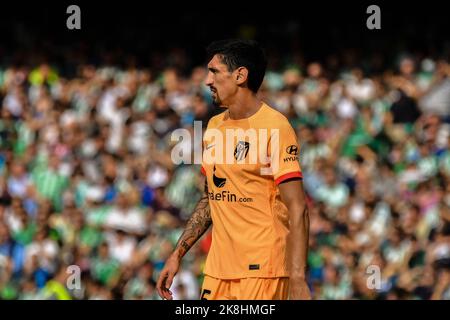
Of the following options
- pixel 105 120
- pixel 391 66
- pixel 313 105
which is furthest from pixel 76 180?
pixel 391 66

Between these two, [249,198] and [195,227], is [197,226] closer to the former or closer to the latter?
[195,227]

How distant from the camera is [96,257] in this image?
1197cm

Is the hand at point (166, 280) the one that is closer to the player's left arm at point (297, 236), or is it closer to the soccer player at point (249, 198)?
the soccer player at point (249, 198)

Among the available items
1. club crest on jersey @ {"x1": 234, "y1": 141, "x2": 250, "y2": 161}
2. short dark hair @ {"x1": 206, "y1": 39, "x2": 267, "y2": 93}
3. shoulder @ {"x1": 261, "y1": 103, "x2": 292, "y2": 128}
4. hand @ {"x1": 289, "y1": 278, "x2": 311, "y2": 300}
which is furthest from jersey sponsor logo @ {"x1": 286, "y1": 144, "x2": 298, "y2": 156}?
hand @ {"x1": 289, "y1": 278, "x2": 311, "y2": 300}

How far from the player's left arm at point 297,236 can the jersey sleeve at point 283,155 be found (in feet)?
0.13

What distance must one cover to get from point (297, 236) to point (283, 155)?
1.42ft

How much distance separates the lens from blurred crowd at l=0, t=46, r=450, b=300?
11.5 metres

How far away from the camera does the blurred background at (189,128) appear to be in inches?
456

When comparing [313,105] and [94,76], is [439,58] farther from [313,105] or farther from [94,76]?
[94,76]

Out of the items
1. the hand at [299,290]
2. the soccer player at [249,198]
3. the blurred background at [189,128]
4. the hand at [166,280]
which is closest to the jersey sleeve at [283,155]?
the soccer player at [249,198]

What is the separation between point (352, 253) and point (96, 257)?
289cm

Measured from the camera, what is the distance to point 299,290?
5207 millimetres

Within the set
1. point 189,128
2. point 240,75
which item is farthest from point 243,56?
point 189,128

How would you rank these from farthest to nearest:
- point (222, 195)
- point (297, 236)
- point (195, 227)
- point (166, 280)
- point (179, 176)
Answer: point (179, 176) → point (195, 227) → point (166, 280) → point (222, 195) → point (297, 236)
